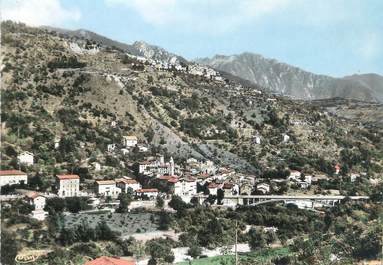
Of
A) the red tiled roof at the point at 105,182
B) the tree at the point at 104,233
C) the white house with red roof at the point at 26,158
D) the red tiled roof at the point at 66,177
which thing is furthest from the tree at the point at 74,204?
the white house with red roof at the point at 26,158

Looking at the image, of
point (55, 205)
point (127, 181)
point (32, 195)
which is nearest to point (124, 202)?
point (127, 181)

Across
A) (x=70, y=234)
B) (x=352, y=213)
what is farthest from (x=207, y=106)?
(x=70, y=234)

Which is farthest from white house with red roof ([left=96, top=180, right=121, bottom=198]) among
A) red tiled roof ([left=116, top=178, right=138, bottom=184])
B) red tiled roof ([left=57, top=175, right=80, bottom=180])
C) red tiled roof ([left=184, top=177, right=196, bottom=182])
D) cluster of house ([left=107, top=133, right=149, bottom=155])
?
cluster of house ([left=107, top=133, right=149, bottom=155])

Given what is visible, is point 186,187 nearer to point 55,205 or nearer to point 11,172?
point 55,205

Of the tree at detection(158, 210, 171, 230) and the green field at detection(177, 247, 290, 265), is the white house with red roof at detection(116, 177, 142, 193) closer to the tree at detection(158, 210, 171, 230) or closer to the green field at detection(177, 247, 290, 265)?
the tree at detection(158, 210, 171, 230)

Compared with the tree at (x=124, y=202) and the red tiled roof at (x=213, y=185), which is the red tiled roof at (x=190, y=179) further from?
the tree at (x=124, y=202)

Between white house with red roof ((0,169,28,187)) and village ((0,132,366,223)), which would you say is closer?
white house with red roof ((0,169,28,187))
